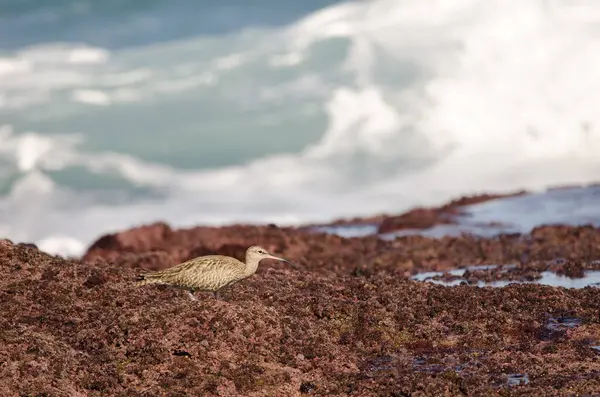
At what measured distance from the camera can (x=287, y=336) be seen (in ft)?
67.5

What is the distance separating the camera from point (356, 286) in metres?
25.4

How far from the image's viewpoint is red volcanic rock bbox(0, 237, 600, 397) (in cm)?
1836

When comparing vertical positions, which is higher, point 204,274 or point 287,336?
point 204,274

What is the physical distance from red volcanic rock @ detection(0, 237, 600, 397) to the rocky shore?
0.12ft

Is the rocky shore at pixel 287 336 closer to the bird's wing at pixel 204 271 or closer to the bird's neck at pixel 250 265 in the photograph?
the bird's wing at pixel 204 271

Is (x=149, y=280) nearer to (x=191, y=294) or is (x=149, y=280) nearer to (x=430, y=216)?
(x=191, y=294)

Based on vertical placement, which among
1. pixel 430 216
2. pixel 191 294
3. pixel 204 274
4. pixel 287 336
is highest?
pixel 430 216

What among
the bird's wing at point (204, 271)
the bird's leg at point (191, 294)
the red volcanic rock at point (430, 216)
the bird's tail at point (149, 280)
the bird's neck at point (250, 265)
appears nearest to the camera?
the bird's wing at point (204, 271)

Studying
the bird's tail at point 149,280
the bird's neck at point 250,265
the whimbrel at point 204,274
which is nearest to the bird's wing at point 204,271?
the whimbrel at point 204,274

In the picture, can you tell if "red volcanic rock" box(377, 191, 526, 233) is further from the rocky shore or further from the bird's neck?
the bird's neck

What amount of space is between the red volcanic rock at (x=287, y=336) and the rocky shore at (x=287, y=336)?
0.12ft

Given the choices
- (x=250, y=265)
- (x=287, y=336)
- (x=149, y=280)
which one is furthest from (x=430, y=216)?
(x=287, y=336)

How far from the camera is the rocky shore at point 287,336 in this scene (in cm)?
1834

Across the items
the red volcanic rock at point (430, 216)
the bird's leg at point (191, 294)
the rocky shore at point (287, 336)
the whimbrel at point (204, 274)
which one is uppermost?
the red volcanic rock at point (430, 216)
